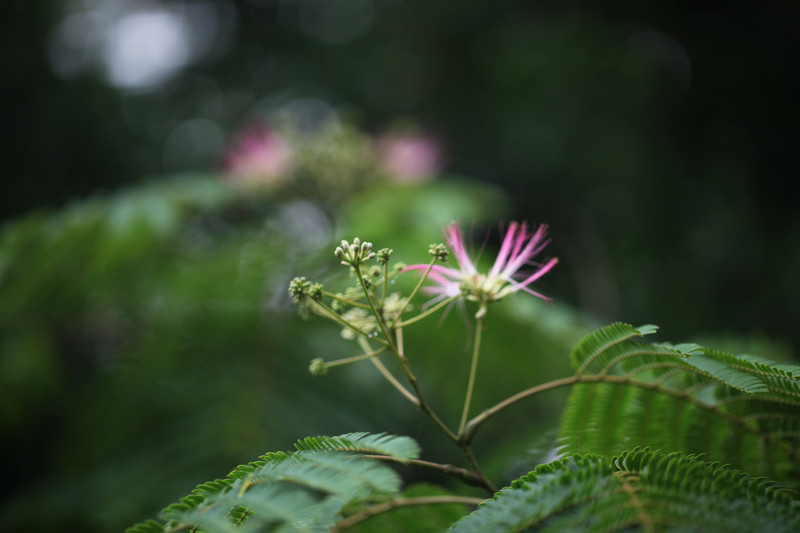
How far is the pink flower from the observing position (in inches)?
49.3

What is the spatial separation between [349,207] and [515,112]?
350 cm

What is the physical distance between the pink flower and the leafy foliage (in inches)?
7.5

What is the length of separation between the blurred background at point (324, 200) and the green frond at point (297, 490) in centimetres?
67

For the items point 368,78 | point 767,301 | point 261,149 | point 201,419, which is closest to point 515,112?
point 368,78

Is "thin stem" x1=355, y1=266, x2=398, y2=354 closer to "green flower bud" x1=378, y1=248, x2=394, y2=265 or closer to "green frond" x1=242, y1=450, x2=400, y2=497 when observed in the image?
"green flower bud" x1=378, y1=248, x2=394, y2=265

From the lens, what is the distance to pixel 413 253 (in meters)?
2.52

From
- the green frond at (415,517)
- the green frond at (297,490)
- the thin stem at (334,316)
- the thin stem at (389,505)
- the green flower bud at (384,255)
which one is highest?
the green flower bud at (384,255)

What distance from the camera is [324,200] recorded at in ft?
11.3

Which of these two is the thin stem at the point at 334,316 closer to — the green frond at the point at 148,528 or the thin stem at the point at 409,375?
the thin stem at the point at 409,375

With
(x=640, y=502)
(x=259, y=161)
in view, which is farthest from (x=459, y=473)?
(x=259, y=161)

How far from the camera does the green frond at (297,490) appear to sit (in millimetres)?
830

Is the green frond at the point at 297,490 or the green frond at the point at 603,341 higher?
the green frond at the point at 603,341

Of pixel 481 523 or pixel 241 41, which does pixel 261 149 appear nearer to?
pixel 481 523

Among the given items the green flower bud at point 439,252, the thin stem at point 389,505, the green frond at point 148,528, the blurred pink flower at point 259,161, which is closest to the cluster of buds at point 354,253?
the green flower bud at point 439,252
